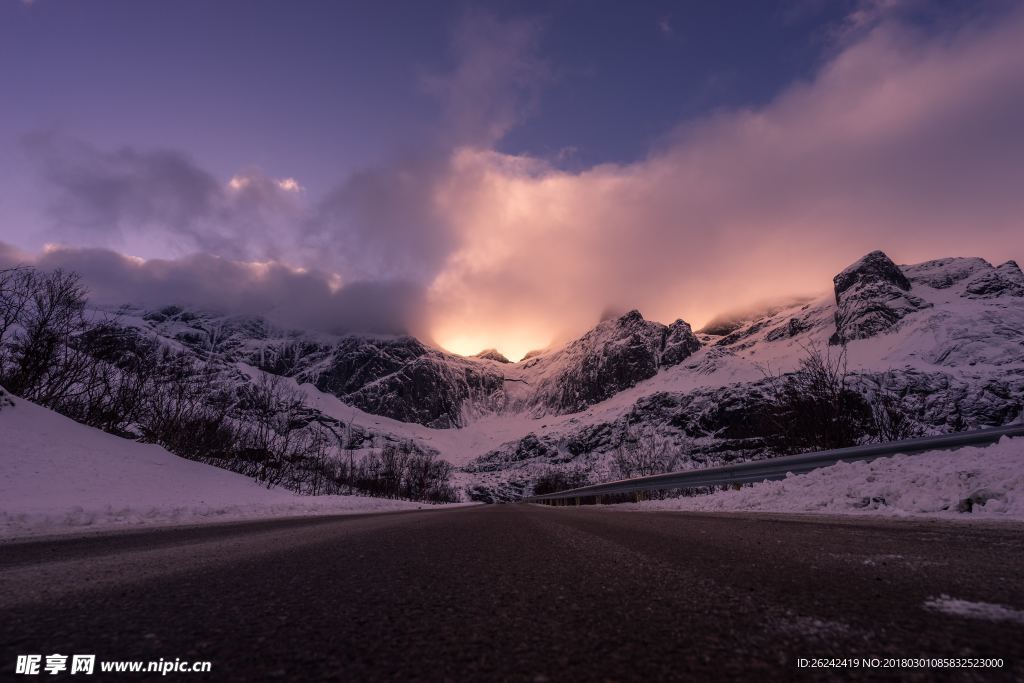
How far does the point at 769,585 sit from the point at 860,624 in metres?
0.77

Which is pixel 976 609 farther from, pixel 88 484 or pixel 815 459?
pixel 88 484

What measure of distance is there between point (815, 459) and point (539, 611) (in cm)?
903

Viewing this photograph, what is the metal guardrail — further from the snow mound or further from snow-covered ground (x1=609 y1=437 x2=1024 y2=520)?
the snow mound

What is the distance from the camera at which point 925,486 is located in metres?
6.28

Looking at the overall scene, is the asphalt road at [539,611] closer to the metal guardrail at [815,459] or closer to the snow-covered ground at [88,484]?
the metal guardrail at [815,459]

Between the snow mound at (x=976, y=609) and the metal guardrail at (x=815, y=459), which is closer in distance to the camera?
the snow mound at (x=976, y=609)

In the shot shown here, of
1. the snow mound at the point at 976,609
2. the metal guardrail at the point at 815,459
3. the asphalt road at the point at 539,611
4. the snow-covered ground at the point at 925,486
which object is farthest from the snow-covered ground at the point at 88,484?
the metal guardrail at the point at 815,459

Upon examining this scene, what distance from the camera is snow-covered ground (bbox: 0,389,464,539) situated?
967cm

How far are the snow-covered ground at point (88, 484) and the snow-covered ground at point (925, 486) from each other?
39.8ft

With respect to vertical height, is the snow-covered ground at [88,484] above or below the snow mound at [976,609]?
below

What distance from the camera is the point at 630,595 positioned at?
2.21 meters

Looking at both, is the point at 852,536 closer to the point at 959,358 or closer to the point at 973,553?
the point at 973,553

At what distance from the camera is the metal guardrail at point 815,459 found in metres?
6.75

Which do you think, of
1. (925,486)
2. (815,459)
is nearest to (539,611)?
(925,486)
